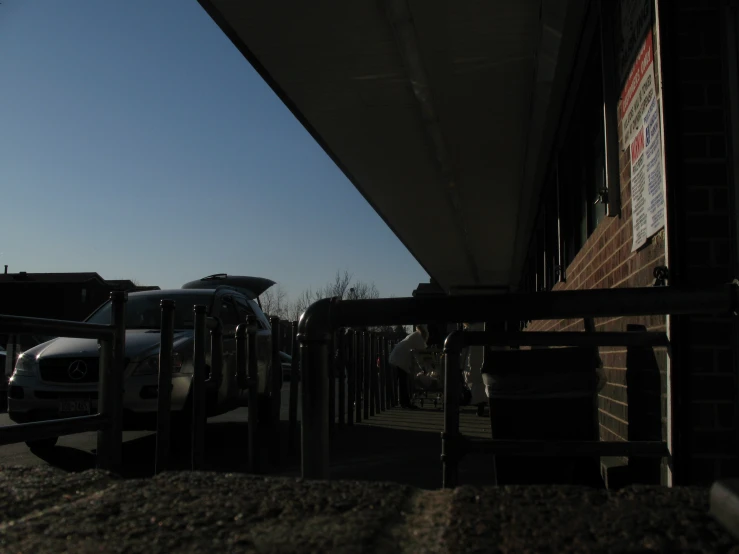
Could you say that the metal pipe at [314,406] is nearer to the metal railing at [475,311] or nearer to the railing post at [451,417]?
the metal railing at [475,311]

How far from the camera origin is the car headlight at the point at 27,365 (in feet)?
27.5

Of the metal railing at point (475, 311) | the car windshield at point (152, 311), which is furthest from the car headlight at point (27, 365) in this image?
the metal railing at point (475, 311)

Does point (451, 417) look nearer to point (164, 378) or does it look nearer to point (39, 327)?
point (39, 327)

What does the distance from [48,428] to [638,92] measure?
321 cm

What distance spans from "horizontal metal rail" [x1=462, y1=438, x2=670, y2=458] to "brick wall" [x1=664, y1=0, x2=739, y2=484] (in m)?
0.16

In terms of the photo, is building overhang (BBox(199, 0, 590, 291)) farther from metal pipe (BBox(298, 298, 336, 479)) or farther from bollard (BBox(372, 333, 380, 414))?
metal pipe (BBox(298, 298, 336, 479))

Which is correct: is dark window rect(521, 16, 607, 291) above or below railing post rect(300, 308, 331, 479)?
above

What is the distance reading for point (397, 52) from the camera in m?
6.27

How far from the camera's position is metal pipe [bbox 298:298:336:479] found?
6.31ft

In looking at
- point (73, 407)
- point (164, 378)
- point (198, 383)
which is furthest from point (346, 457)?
point (73, 407)

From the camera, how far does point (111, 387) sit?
14.4ft

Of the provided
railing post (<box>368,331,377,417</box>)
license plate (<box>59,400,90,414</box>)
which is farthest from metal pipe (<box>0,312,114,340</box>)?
railing post (<box>368,331,377,417</box>)

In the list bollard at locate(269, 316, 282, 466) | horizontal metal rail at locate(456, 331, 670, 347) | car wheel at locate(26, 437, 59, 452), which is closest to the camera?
horizontal metal rail at locate(456, 331, 670, 347)

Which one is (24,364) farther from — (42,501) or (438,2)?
(42,501)
